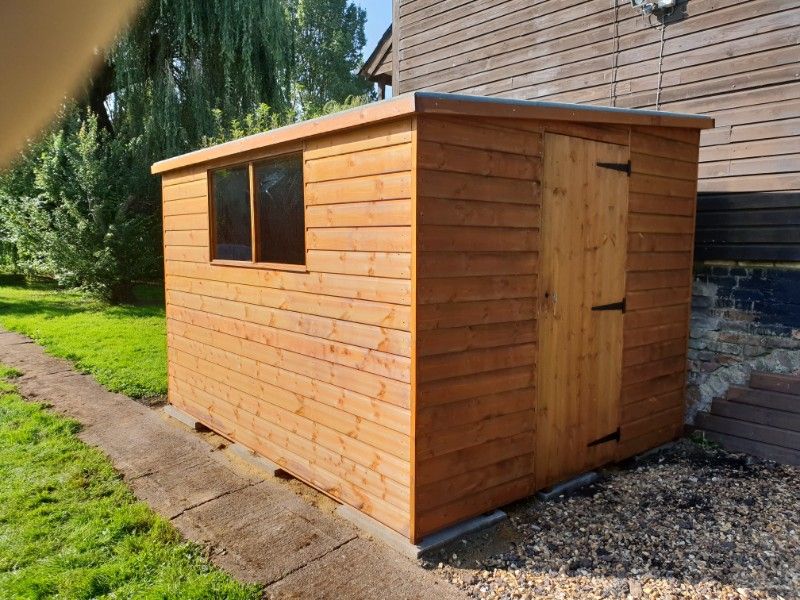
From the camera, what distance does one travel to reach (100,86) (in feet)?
42.9

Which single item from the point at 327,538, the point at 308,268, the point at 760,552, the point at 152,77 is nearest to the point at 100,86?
the point at 152,77

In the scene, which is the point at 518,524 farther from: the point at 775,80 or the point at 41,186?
the point at 41,186

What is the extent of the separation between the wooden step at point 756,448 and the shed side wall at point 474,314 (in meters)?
2.12

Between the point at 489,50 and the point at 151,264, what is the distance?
8079 mm

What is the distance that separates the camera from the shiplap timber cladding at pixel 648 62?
15.1 ft

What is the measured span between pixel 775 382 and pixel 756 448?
0.54 m

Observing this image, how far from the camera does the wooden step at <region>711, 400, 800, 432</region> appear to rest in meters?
4.46

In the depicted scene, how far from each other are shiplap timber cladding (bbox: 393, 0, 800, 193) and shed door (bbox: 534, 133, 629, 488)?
143cm

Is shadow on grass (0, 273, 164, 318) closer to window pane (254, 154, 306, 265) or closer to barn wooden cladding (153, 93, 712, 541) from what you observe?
barn wooden cladding (153, 93, 712, 541)

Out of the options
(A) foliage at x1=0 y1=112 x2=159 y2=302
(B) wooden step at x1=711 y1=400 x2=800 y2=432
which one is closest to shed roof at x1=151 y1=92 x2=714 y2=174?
(B) wooden step at x1=711 y1=400 x2=800 y2=432

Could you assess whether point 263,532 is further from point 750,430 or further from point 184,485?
point 750,430

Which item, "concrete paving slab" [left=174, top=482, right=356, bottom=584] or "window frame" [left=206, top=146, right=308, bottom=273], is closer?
"concrete paving slab" [left=174, top=482, right=356, bottom=584]

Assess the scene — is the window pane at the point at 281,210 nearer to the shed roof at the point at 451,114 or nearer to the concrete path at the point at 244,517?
the shed roof at the point at 451,114

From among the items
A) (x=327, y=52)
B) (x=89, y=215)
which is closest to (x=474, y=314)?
(x=89, y=215)
